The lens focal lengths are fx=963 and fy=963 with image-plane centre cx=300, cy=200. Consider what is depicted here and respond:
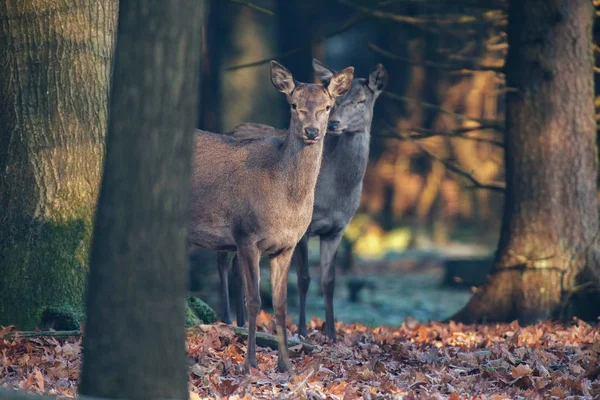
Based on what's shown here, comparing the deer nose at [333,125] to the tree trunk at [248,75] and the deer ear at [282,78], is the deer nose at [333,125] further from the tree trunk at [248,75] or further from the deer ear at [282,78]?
the tree trunk at [248,75]

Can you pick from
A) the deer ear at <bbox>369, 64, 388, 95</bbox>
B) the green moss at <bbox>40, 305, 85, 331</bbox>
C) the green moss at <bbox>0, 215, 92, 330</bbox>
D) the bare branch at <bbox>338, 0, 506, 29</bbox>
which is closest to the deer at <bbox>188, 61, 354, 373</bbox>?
the green moss at <bbox>0, 215, 92, 330</bbox>

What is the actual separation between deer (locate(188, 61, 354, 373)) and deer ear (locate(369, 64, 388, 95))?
→ 2.00 meters

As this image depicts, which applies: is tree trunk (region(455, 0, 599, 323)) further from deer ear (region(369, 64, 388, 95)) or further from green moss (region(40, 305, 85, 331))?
green moss (region(40, 305, 85, 331))

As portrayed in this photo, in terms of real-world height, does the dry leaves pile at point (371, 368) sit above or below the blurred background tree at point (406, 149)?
below

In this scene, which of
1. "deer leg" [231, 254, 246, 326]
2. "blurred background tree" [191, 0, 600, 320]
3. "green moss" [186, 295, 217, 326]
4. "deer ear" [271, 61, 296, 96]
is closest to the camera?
"deer ear" [271, 61, 296, 96]

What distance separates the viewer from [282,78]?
841 cm

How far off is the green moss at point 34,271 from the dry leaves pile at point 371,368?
45 centimetres

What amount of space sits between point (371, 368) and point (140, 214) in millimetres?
3088

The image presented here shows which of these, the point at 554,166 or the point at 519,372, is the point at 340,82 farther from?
the point at 554,166

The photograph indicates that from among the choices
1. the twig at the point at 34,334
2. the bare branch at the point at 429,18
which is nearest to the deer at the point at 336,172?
the bare branch at the point at 429,18

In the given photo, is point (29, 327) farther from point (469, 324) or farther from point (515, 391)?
point (469, 324)

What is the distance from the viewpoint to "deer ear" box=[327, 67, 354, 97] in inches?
331

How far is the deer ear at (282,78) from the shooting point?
838 cm

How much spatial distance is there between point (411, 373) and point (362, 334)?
238cm
